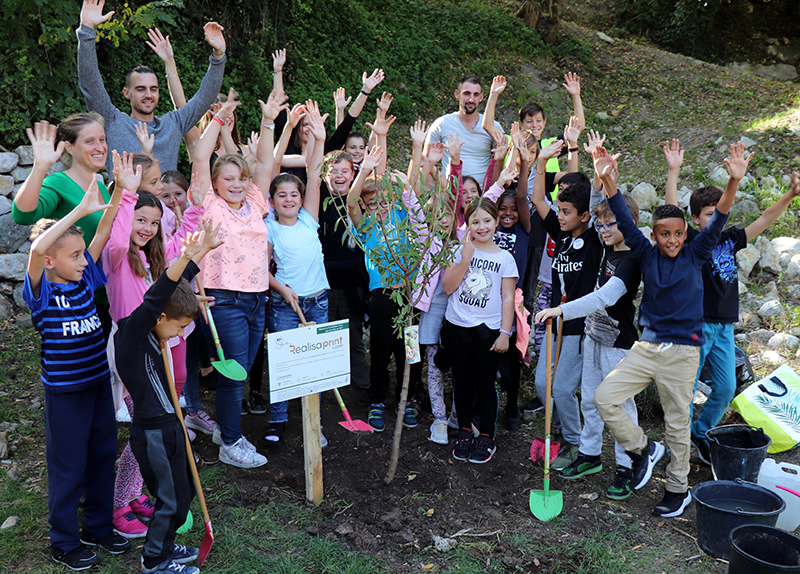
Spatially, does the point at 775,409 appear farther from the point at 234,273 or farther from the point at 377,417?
the point at 234,273

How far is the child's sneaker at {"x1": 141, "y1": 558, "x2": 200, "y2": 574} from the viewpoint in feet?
9.75

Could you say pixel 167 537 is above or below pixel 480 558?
above

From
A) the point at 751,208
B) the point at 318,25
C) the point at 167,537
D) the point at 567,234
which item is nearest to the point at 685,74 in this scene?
the point at 751,208

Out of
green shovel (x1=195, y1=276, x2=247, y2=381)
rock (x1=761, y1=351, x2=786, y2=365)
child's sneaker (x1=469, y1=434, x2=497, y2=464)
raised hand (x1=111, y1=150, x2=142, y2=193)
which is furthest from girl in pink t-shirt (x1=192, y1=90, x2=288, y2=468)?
rock (x1=761, y1=351, x2=786, y2=365)

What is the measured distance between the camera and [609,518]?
147 inches

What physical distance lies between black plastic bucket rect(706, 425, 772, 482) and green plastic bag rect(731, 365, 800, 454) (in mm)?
418

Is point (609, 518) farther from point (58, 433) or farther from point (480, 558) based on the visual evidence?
point (58, 433)

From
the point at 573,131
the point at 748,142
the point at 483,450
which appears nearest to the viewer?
the point at 483,450

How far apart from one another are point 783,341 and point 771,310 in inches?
21.8

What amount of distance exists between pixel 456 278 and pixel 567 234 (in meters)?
0.87

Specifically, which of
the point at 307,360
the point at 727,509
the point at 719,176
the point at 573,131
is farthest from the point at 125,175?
the point at 719,176

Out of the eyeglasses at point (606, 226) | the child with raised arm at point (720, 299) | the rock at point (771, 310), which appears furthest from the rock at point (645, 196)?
the eyeglasses at point (606, 226)

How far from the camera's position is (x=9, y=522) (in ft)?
11.2

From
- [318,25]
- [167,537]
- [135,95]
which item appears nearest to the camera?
[167,537]
